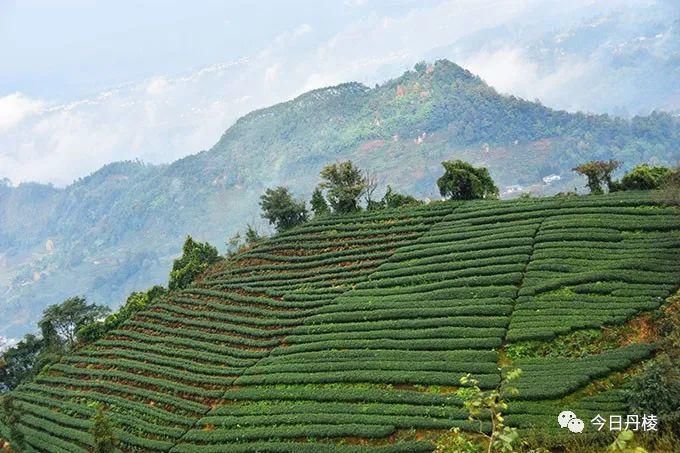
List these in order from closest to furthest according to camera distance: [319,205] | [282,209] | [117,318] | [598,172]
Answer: [598,172], [117,318], [282,209], [319,205]

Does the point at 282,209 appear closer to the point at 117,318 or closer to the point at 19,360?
the point at 117,318

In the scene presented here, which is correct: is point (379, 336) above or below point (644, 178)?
below

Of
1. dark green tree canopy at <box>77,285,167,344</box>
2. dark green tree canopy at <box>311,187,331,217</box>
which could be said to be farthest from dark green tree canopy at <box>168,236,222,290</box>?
dark green tree canopy at <box>311,187,331,217</box>

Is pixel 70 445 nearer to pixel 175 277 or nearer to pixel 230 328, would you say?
pixel 230 328

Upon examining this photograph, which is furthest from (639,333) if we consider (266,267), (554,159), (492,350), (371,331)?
(554,159)

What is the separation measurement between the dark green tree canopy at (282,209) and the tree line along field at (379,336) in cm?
765

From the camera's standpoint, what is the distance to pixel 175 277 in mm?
57719

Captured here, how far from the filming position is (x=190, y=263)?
5800 cm

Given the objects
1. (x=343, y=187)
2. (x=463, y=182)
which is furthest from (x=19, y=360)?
(x=463, y=182)

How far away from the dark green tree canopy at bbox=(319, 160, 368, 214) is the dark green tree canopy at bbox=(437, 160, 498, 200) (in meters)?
7.93

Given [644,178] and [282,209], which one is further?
[282,209]

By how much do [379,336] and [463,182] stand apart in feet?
77.2

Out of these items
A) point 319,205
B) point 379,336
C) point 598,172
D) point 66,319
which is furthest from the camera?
point 319,205

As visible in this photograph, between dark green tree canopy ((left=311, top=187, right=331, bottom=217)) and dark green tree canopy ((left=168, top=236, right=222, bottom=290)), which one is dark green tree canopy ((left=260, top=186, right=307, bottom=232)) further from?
dark green tree canopy ((left=168, top=236, right=222, bottom=290))
